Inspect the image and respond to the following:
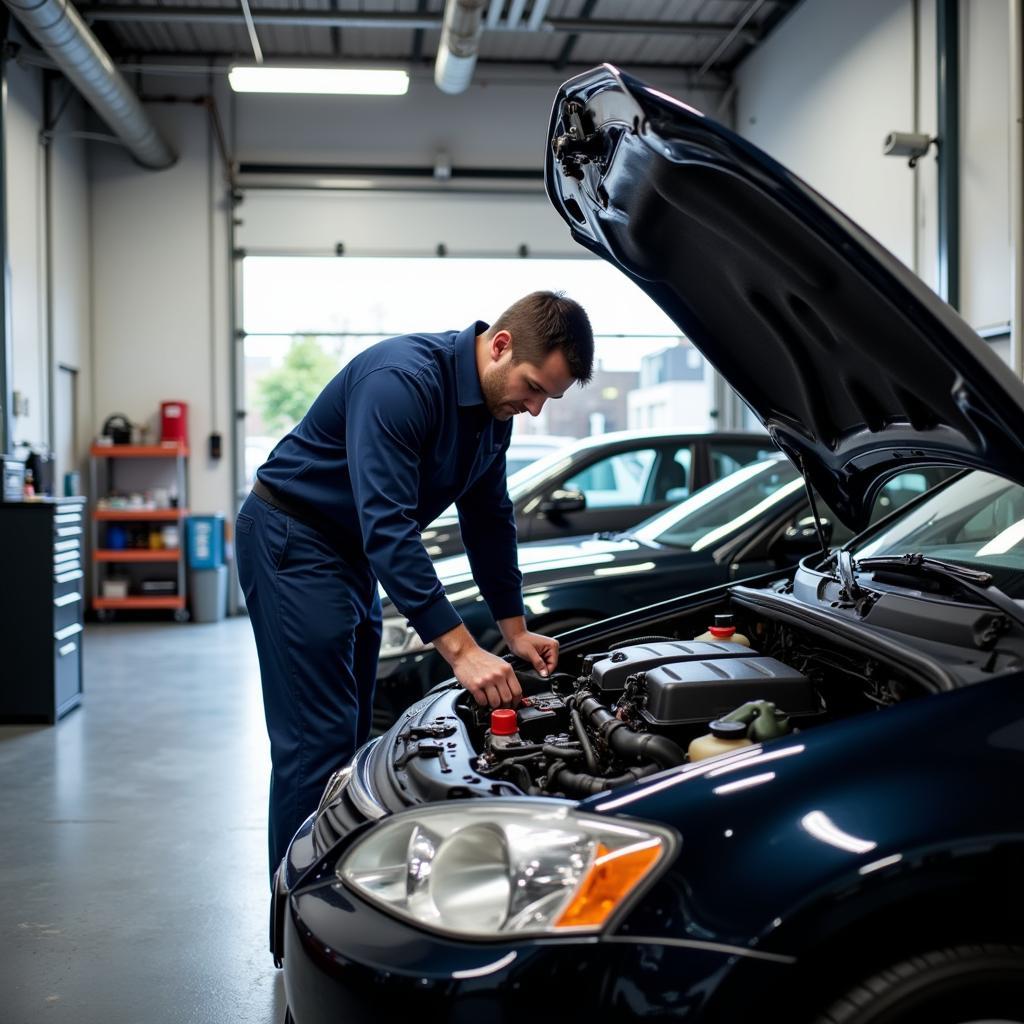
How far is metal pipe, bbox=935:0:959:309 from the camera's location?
5918 mm

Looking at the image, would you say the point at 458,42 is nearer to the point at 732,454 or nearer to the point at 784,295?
the point at 732,454

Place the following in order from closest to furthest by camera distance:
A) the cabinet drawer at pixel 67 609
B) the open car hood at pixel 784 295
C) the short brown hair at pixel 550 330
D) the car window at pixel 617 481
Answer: the open car hood at pixel 784 295 < the short brown hair at pixel 550 330 < the cabinet drawer at pixel 67 609 < the car window at pixel 617 481

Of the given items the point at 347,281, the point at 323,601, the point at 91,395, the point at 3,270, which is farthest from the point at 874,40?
the point at 91,395

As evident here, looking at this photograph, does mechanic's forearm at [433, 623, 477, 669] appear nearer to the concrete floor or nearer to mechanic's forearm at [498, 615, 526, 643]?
mechanic's forearm at [498, 615, 526, 643]

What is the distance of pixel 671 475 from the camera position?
5379 mm

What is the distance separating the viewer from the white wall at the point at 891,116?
564 cm

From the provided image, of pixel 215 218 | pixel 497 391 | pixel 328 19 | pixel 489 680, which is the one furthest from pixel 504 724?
pixel 215 218

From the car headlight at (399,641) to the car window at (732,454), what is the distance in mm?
2381

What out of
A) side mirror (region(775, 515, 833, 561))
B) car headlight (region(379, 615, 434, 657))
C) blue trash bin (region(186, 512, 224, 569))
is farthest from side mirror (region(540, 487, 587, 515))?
blue trash bin (region(186, 512, 224, 569))

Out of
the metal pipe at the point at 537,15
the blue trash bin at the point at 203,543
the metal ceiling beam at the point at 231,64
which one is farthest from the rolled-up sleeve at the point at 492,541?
the metal ceiling beam at the point at 231,64

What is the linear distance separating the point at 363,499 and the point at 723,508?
2.30 metres

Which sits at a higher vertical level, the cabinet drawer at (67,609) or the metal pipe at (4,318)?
the metal pipe at (4,318)

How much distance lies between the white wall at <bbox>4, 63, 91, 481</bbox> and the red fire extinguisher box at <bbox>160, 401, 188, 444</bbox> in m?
0.70

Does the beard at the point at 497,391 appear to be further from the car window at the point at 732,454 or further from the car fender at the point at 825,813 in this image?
the car window at the point at 732,454
